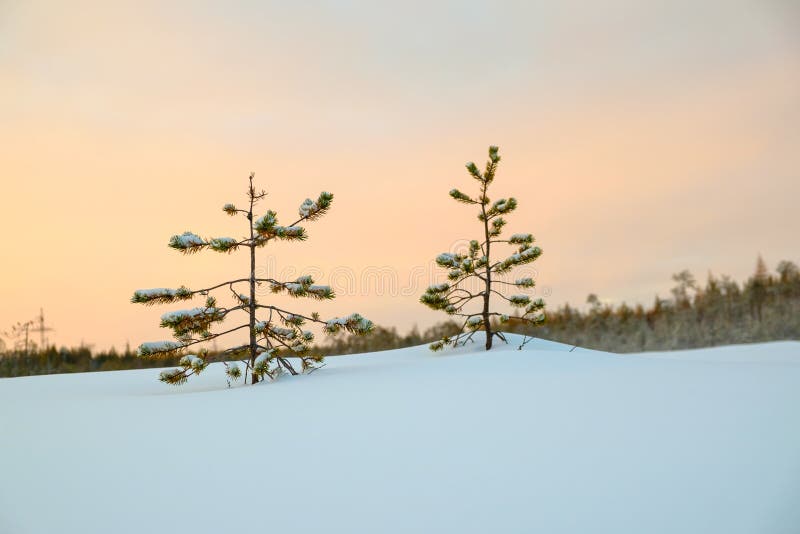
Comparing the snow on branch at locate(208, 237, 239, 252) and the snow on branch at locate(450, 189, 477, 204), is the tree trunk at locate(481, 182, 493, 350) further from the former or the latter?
the snow on branch at locate(208, 237, 239, 252)

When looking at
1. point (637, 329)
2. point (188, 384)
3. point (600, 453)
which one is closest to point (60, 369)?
point (188, 384)

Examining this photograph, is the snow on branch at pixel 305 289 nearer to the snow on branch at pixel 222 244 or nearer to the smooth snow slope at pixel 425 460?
the snow on branch at pixel 222 244

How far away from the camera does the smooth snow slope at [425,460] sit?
2490 mm

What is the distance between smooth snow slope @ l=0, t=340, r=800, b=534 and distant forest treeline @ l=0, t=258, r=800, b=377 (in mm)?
9187

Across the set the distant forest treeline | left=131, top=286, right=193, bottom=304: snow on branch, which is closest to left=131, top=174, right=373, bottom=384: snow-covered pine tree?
left=131, top=286, right=193, bottom=304: snow on branch

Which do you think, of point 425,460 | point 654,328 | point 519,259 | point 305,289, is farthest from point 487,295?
point 654,328

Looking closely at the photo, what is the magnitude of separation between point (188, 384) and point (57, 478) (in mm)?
4053

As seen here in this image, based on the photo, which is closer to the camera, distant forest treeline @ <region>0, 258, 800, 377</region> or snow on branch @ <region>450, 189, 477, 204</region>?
snow on branch @ <region>450, 189, 477, 204</region>

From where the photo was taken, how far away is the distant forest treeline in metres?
14.1

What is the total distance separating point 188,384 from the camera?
7047mm

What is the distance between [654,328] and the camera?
52.8ft

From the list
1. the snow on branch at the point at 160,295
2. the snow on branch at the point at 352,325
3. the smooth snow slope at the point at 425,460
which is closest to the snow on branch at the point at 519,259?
→ the snow on branch at the point at 352,325

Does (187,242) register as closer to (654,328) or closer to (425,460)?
(425,460)

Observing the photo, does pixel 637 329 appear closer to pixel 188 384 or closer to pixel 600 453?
pixel 188 384
